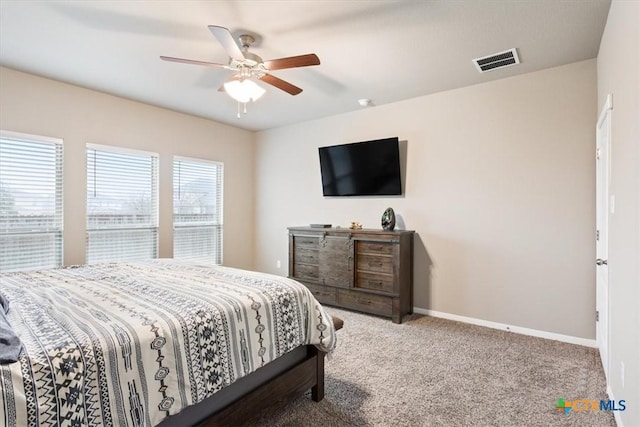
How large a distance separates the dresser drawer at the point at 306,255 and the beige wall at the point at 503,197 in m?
0.76

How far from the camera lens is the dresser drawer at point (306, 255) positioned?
4555 mm

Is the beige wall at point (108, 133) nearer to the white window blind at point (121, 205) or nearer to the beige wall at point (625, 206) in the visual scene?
the white window blind at point (121, 205)

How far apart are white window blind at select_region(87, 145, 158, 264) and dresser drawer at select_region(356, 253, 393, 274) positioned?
9.27 feet

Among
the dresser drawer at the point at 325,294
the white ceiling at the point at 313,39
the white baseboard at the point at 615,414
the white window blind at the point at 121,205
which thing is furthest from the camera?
the dresser drawer at the point at 325,294

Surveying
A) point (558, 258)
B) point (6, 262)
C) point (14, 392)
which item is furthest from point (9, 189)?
point (558, 258)

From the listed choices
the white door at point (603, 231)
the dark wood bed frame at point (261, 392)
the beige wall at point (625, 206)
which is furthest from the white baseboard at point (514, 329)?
the dark wood bed frame at point (261, 392)

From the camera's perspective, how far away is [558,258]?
3252 millimetres

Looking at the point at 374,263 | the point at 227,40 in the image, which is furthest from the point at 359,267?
the point at 227,40

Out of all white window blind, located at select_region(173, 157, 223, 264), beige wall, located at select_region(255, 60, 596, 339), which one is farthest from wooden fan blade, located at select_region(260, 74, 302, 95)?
white window blind, located at select_region(173, 157, 223, 264)

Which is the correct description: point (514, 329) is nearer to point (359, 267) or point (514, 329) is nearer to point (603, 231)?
point (603, 231)

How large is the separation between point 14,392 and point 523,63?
4125mm

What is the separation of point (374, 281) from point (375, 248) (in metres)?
0.40

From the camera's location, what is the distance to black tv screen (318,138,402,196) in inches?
168

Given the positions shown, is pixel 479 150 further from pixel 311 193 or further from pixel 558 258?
pixel 311 193
